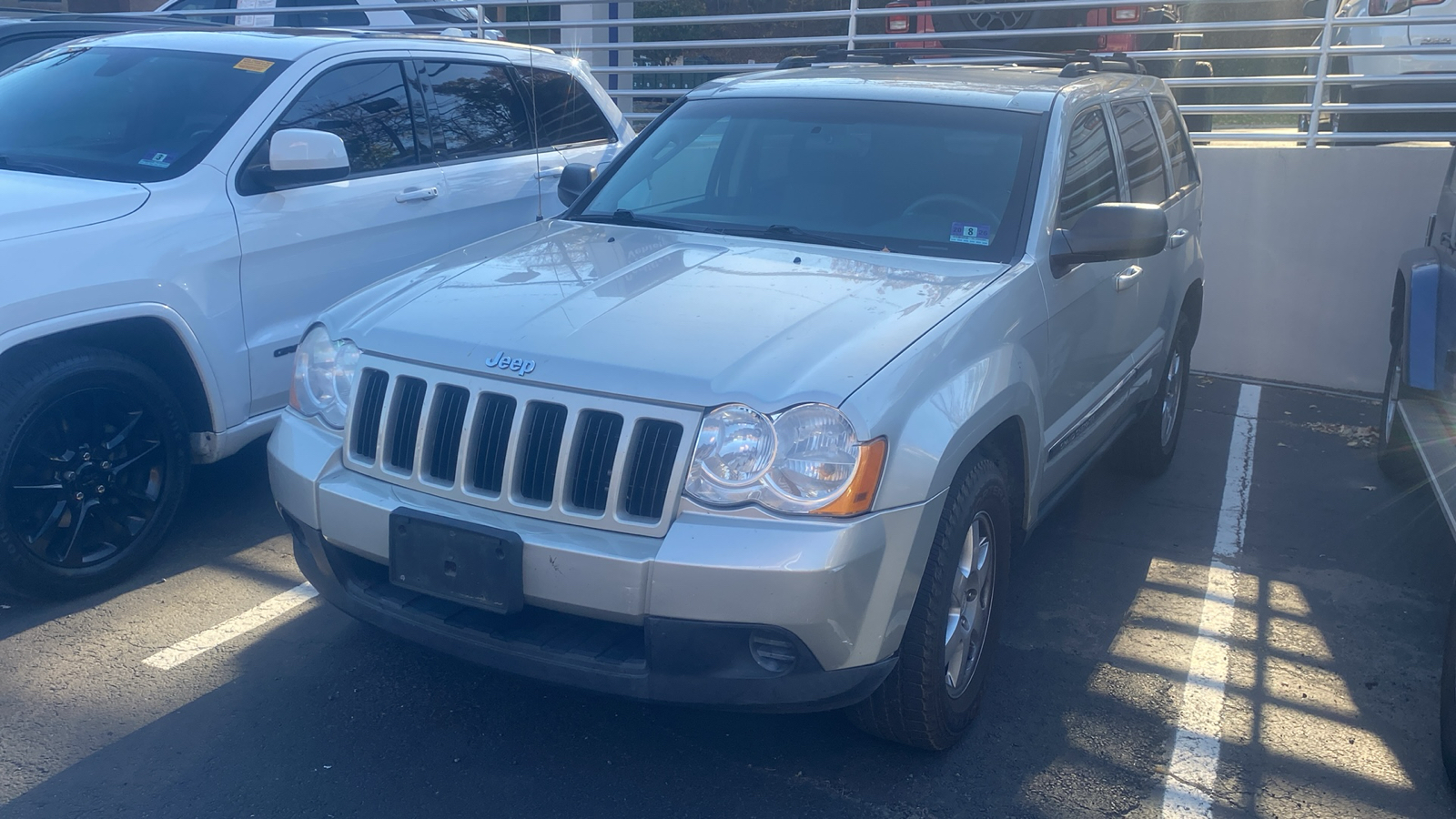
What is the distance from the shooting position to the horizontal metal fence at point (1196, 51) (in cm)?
759

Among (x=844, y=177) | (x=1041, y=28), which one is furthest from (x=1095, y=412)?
(x=1041, y=28)

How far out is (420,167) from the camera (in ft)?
17.8

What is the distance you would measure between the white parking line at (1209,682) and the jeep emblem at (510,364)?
2019 millimetres

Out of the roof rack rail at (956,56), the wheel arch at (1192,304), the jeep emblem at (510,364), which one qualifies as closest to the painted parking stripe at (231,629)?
the jeep emblem at (510,364)

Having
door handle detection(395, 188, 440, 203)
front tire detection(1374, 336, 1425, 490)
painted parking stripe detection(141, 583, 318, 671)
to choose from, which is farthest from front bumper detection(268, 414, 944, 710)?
front tire detection(1374, 336, 1425, 490)

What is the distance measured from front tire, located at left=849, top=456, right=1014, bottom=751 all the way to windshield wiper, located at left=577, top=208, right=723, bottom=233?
142 centimetres

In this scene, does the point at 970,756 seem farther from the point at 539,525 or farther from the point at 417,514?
the point at 417,514

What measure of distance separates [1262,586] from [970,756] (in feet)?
6.38

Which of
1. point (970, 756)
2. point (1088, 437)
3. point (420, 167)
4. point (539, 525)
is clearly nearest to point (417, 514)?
point (539, 525)

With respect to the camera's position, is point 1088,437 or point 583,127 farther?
point 583,127

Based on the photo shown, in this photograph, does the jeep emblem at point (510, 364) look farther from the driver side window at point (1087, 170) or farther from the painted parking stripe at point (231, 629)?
the driver side window at point (1087, 170)

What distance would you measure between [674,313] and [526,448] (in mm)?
585

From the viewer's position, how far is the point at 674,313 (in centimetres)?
324

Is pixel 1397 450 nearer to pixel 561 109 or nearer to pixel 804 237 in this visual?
pixel 804 237
